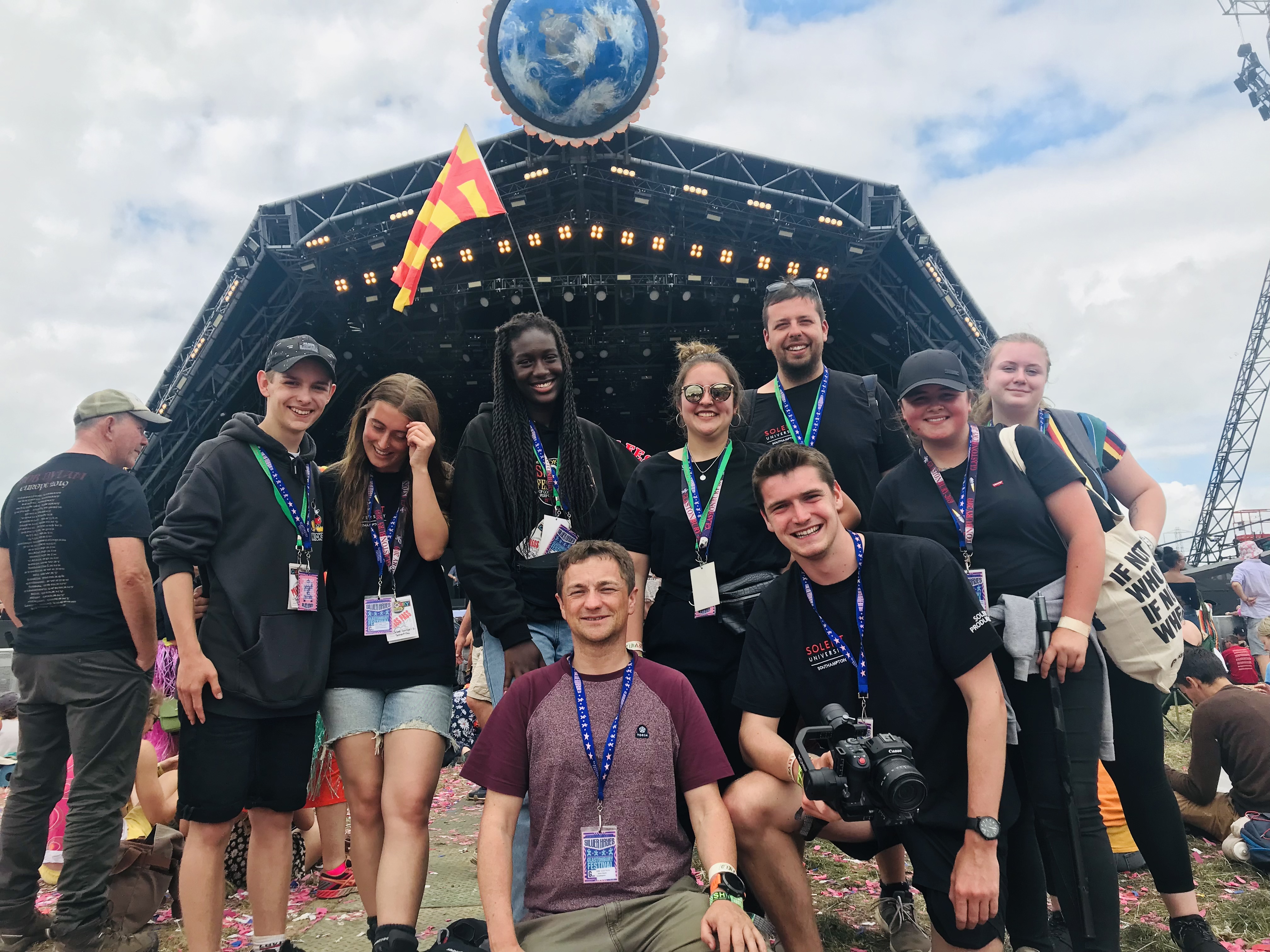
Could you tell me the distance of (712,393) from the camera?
8.54 feet

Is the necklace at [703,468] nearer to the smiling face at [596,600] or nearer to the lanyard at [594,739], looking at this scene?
the smiling face at [596,600]

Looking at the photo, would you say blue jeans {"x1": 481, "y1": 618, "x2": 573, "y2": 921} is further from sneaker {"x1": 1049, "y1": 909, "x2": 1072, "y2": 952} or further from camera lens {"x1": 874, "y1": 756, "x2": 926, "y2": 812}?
sneaker {"x1": 1049, "y1": 909, "x2": 1072, "y2": 952}

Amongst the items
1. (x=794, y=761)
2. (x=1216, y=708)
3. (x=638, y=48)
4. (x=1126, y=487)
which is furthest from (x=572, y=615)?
(x=638, y=48)

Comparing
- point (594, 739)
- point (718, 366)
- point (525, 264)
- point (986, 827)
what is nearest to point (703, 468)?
point (718, 366)

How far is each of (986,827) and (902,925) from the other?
1.06 metres

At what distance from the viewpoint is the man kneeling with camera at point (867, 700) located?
1887 mm

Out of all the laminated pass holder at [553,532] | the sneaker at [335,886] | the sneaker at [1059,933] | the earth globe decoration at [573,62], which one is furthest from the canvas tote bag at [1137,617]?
the earth globe decoration at [573,62]

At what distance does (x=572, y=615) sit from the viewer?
6.78ft

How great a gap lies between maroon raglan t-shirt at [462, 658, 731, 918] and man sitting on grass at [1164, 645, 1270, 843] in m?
2.48

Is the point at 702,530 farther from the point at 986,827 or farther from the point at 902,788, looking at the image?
the point at 986,827

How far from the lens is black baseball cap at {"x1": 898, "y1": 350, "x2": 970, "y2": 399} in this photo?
2.29 m

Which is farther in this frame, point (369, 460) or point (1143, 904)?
point (1143, 904)

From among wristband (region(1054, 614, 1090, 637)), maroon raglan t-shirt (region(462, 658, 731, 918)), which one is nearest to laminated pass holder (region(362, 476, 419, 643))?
maroon raglan t-shirt (region(462, 658, 731, 918))

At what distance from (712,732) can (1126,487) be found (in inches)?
82.4
